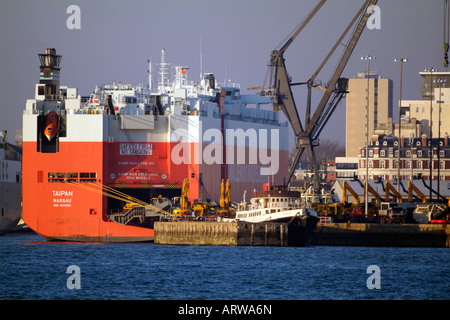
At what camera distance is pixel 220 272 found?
176 ft

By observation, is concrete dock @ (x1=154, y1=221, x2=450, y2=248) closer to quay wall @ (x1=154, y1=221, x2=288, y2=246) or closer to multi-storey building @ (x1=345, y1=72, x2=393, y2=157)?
quay wall @ (x1=154, y1=221, x2=288, y2=246)

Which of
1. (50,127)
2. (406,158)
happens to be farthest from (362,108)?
(50,127)

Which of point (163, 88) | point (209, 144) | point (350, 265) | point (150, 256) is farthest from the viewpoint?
point (163, 88)

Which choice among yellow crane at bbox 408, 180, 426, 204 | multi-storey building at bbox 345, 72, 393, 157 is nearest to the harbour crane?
yellow crane at bbox 408, 180, 426, 204

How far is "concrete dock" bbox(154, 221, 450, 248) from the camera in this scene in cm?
6512

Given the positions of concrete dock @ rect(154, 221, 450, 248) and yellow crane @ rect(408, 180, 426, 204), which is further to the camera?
yellow crane @ rect(408, 180, 426, 204)

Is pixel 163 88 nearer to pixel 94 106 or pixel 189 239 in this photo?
pixel 94 106

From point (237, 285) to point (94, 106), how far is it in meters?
27.3

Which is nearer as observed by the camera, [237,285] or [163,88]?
[237,285]

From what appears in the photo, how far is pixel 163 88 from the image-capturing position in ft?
272

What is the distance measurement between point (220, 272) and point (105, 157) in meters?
19.8

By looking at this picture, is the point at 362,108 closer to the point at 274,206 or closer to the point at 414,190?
the point at 414,190

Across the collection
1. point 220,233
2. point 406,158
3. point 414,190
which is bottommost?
point 220,233
